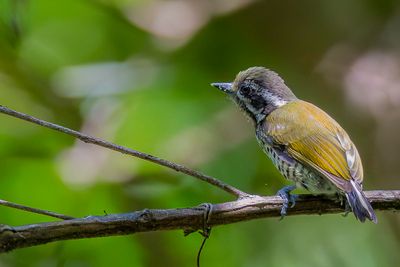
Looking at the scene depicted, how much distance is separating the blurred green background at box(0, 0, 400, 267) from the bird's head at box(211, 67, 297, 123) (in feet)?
0.94

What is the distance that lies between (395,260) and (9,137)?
2335 millimetres

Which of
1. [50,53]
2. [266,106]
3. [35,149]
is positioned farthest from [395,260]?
[50,53]

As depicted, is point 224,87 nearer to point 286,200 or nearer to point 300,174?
point 300,174

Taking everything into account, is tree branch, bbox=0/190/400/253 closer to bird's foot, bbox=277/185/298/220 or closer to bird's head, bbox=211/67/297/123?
bird's foot, bbox=277/185/298/220

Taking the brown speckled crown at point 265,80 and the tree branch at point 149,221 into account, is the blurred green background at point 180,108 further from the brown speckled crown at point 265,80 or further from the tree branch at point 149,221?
the tree branch at point 149,221

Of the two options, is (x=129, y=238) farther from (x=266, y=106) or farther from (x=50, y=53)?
(x=50, y=53)

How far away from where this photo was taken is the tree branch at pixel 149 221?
2.70 metres

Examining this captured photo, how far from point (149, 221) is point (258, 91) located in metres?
1.72

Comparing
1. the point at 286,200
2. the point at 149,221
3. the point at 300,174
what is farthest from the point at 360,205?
the point at 149,221

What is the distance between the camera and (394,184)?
4805 millimetres

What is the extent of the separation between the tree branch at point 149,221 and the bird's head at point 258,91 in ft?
3.81

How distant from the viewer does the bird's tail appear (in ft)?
10.6

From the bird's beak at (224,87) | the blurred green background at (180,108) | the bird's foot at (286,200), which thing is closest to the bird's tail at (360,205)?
the bird's foot at (286,200)

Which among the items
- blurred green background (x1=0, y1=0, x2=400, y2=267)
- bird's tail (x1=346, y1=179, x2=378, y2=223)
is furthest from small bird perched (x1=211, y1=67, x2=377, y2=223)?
blurred green background (x1=0, y1=0, x2=400, y2=267)
